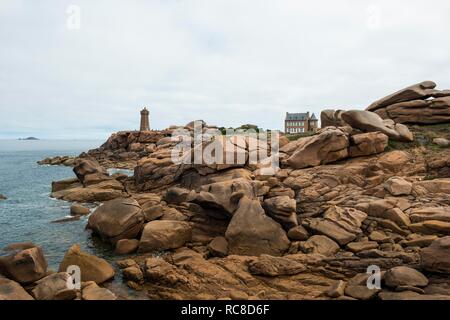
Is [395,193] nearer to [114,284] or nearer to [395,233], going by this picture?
[395,233]

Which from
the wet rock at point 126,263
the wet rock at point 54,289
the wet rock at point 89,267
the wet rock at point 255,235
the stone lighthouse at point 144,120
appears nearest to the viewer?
the wet rock at point 54,289

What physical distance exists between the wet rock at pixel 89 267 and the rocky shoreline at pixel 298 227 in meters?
0.06

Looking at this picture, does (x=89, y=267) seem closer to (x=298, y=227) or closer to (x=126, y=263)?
(x=126, y=263)

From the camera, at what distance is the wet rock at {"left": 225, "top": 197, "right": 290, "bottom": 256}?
18.3 m

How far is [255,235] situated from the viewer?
61.1 feet


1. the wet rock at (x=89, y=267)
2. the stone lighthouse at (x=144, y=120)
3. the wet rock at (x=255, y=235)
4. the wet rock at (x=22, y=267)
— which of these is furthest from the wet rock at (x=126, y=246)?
the stone lighthouse at (x=144, y=120)

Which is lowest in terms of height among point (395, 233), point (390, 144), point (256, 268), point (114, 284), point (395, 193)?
point (114, 284)

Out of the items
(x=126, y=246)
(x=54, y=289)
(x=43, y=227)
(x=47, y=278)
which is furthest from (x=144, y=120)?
(x=54, y=289)

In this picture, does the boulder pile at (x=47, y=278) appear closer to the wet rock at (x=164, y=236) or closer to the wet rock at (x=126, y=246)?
the wet rock at (x=126, y=246)

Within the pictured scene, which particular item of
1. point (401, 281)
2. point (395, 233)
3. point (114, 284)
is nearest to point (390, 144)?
point (395, 233)

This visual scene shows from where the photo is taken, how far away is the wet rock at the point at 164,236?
20.3m

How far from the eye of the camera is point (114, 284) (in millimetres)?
16281
